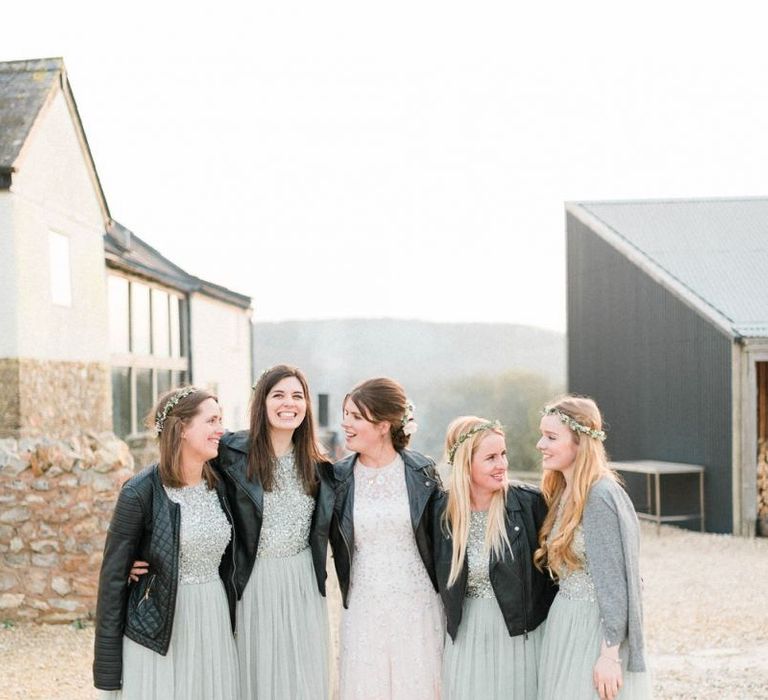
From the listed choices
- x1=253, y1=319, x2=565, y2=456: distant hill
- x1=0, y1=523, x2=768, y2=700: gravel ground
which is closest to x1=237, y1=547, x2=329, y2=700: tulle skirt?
x1=0, y1=523, x2=768, y2=700: gravel ground

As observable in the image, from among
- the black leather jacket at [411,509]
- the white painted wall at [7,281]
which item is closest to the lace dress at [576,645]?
the black leather jacket at [411,509]

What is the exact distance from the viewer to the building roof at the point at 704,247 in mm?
13635

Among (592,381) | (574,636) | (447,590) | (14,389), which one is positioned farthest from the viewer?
(592,381)

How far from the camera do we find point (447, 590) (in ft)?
12.8

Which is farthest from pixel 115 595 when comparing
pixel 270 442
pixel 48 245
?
pixel 48 245

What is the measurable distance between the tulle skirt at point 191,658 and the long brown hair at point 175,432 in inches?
17.9

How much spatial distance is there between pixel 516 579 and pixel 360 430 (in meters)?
0.95

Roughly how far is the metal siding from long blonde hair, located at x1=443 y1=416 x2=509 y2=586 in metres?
10.1

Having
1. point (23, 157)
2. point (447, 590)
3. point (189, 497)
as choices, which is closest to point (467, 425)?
point (447, 590)

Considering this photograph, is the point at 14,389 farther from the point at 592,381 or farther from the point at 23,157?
the point at 592,381

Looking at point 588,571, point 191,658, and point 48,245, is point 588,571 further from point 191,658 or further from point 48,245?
point 48,245

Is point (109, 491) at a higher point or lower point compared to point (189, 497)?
lower

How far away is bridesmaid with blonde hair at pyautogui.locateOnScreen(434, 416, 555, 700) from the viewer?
12.6 feet

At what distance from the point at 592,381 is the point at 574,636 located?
13510mm
